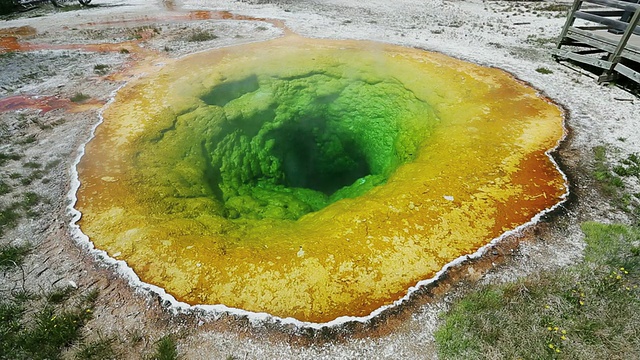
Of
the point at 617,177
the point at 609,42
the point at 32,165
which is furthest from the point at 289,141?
the point at 609,42

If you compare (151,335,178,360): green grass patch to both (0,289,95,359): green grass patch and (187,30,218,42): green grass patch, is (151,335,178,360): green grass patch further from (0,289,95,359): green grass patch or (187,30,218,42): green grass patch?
(187,30,218,42): green grass patch

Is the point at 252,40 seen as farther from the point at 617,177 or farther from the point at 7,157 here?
the point at 617,177

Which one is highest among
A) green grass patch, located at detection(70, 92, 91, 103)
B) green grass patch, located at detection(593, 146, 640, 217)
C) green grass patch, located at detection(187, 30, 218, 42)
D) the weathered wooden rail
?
the weathered wooden rail

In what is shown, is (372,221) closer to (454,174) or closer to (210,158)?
(454,174)

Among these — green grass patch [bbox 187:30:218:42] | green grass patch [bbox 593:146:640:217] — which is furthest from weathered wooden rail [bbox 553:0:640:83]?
green grass patch [bbox 187:30:218:42]

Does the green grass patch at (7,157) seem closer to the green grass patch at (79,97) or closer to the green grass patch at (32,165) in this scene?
the green grass patch at (32,165)

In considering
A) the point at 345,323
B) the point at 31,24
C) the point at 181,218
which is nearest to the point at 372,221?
the point at 345,323
